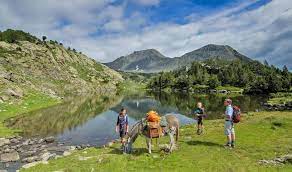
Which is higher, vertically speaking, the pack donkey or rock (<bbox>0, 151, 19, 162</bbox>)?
the pack donkey

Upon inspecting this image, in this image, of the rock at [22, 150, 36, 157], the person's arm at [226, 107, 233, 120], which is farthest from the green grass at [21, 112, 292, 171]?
the rock at [22, 150, 36, 157]

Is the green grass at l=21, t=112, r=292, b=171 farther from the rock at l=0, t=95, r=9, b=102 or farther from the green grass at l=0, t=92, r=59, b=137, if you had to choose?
the rock at l=0, t=95, r=9, b=102

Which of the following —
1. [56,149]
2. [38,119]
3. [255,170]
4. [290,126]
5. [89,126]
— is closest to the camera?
[255,170]

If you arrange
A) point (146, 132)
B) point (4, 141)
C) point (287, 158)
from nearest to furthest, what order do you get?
point (287, 158) → point (146, 132) → point (4, 141)

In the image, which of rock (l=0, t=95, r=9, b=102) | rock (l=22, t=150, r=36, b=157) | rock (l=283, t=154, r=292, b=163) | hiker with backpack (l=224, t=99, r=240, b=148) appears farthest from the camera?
rock (l=0, t=95, r=9, b=102)

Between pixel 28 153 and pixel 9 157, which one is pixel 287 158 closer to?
pixel 9 157

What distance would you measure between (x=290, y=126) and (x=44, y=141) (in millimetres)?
36736

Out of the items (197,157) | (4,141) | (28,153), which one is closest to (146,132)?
(197,157)

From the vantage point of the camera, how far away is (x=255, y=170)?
22.8 meters

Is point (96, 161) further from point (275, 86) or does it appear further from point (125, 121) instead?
point (275, 86)

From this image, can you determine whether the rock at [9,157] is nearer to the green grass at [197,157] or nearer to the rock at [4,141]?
the green grass at [197,157]

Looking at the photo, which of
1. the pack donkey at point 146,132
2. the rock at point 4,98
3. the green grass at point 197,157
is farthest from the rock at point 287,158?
the rock at point 4,98

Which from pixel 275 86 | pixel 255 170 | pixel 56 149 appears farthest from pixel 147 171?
pixel 275 86

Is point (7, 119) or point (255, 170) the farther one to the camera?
point (7, 119)
